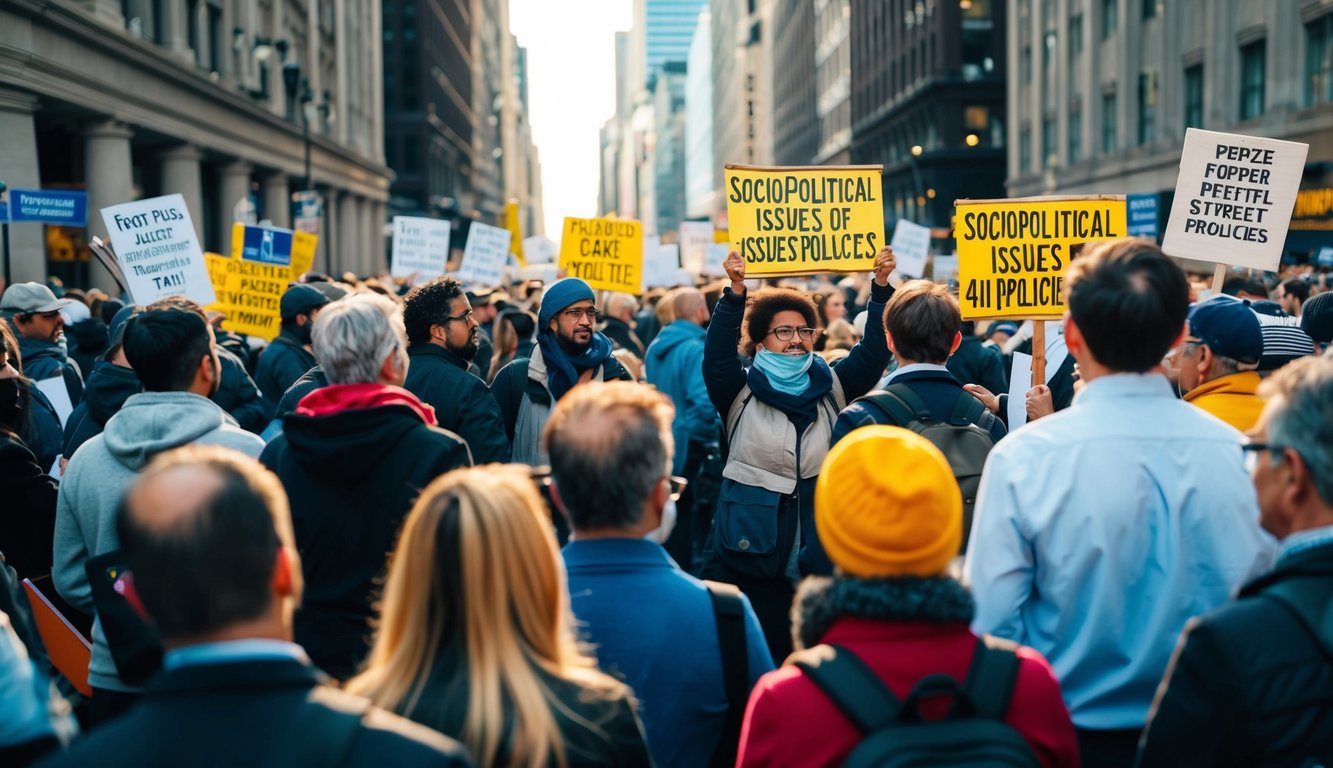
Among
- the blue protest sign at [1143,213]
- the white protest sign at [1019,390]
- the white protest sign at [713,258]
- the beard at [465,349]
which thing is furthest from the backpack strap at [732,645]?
the white protest sign at [713,258]

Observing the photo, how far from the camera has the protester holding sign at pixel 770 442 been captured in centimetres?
606

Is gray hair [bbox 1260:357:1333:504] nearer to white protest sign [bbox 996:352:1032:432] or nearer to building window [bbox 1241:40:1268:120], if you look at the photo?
white protest sign [bbox 996:352:1032:432]

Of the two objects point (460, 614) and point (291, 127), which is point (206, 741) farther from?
point (291, 127)

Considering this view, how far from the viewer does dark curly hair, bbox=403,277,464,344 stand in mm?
6859

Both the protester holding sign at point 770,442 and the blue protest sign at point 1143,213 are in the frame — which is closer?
the protester holding sign at point 770,442

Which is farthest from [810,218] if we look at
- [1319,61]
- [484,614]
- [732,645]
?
[1319,61]

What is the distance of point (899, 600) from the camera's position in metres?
2.90

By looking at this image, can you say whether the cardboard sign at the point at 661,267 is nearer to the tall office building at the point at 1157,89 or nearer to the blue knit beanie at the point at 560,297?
the blue knit beanie at the point at 560,297

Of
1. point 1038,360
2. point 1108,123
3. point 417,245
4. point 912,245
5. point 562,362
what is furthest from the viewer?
point 1108,123

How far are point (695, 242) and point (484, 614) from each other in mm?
28460

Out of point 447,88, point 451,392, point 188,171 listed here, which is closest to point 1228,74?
point 188,171

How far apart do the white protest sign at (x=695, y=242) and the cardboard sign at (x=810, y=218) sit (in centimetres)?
2095

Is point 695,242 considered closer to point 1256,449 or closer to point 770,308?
point 770,308

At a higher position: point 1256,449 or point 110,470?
point 1256,449
